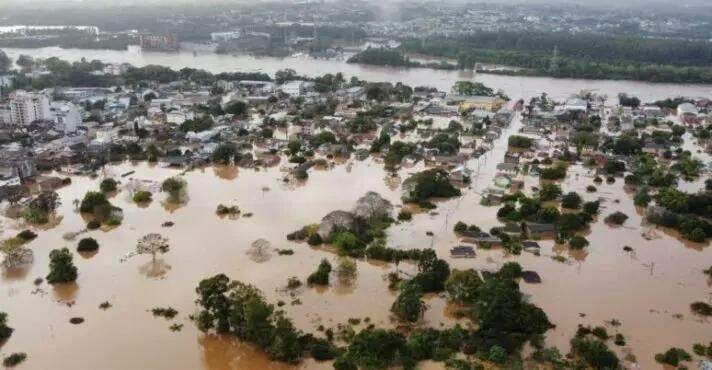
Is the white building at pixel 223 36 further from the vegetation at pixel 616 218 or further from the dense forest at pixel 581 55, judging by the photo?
the vegetation at pixel 616 218

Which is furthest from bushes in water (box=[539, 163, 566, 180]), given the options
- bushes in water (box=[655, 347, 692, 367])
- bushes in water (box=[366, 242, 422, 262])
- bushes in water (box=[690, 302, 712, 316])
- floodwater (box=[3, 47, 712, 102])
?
floodwater (box=[3, 47, 712, 102])

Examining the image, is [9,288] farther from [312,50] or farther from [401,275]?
[312,50]

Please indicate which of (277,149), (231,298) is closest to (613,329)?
(231,298)

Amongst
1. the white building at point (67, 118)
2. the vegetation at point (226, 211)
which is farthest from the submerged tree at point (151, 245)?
the white building at point (67, 118)

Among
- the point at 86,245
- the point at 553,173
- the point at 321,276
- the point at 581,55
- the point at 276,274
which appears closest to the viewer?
the point at 321,276

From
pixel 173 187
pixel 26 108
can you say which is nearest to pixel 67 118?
pixel 26 108

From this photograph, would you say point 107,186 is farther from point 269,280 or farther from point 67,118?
point 67,118

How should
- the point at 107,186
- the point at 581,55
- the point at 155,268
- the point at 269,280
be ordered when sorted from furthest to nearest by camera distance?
the point at 581,55 < the point at 107,186 < the point at 155,268 < the point at 269,280
